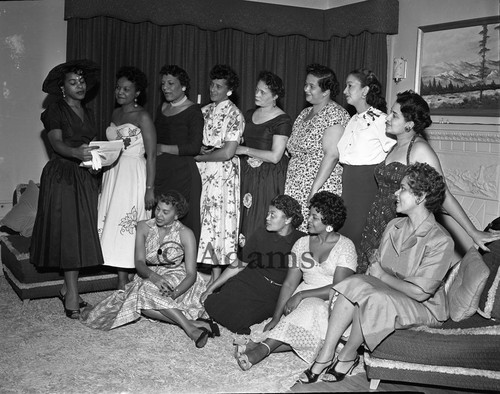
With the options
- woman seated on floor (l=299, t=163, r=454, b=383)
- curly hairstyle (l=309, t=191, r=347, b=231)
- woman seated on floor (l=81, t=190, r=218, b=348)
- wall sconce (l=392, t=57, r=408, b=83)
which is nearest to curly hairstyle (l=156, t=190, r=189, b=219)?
woman seated on floor (l=81, t=190, r=218, b=348)

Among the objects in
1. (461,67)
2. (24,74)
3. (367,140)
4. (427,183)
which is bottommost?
(427,183)

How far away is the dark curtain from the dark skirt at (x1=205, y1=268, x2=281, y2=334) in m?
1.93

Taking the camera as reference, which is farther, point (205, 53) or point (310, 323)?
point (205, 53)

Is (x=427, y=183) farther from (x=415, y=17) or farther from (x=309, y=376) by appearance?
(x=415, y=17)

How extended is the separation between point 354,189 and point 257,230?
67 centimetres

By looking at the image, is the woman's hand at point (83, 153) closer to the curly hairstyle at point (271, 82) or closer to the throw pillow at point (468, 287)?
the curly hairstyle at point (271, 82)

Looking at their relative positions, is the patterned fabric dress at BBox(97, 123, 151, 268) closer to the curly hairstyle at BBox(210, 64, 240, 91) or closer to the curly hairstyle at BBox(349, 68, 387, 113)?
the curly hairstyle at BBox(210, 64, 240, 91)

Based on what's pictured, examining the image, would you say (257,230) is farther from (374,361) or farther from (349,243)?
(374,361)

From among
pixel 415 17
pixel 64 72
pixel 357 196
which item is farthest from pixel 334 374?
pixel 415 17

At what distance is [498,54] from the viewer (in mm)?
4223

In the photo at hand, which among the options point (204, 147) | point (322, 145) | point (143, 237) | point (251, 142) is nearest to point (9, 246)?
point (143, 237)

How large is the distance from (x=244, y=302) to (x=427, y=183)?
4.60ft

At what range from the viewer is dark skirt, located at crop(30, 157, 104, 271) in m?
3.84

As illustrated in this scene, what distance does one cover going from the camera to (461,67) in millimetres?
4523
